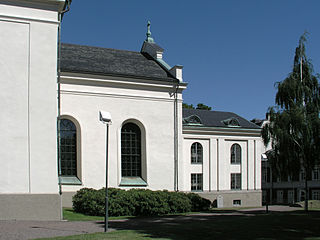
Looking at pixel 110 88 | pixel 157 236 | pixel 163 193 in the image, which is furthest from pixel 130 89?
pixel 157 236

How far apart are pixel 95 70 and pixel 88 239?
16.6 meters

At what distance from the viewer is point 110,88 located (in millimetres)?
27516

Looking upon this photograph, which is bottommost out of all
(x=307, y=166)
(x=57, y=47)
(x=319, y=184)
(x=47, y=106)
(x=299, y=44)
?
(x=319, y=184)

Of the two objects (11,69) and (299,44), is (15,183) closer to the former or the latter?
(11,69)

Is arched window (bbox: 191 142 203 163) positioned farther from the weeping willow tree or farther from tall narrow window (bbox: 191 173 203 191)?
the weeping willow tree

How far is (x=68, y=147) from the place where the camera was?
2608cm

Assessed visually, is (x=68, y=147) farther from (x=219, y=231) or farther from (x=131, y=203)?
(x=219, y=231)

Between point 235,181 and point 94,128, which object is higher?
point 94,128

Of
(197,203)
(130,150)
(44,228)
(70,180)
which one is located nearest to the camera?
(44,228)

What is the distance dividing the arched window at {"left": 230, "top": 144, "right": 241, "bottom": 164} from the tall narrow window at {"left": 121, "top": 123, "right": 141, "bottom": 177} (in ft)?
31.9

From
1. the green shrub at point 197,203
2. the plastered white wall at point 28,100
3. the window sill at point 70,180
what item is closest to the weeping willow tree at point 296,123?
the green shrub at point 197,203

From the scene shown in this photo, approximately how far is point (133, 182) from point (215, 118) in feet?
40.1

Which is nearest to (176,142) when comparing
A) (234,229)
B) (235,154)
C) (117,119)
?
(117,119)

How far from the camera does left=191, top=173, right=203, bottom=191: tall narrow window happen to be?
32094 millimetres
